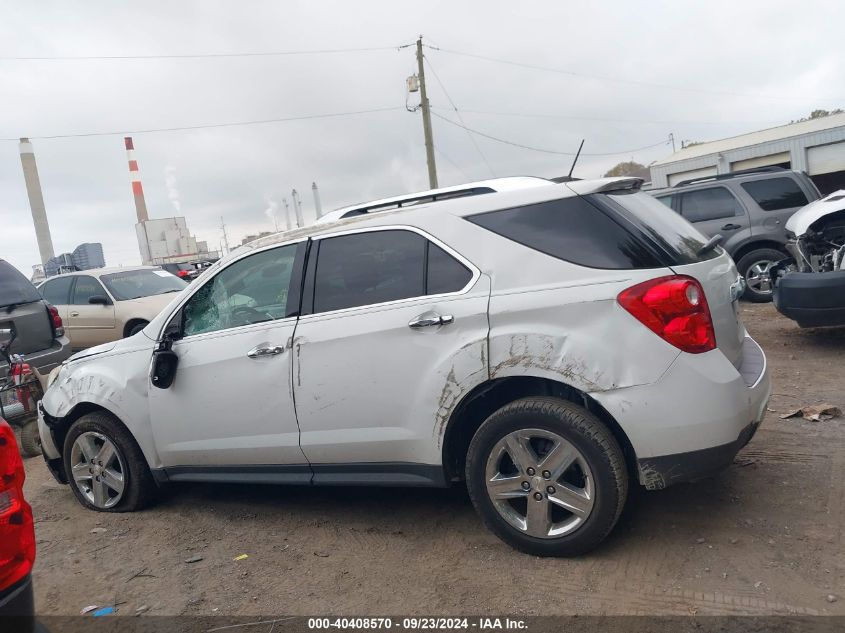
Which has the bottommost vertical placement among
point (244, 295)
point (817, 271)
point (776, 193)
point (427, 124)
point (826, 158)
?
point (817, 271)

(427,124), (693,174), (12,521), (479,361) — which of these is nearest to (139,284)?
(479,361)

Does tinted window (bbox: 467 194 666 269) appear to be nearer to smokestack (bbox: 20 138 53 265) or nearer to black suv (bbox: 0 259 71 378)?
black suv (bbox: 0 259 71 378)

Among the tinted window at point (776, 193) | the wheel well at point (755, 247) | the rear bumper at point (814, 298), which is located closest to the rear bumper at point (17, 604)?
the rear bumper at point (814, 298)

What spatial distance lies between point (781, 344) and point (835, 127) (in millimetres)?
20013

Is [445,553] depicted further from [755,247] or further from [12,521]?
[755,247]

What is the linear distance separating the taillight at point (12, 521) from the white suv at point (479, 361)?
58.4 inches

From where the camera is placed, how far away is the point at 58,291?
11.6 m

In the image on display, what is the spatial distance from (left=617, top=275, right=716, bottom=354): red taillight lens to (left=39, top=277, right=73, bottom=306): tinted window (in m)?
10.9

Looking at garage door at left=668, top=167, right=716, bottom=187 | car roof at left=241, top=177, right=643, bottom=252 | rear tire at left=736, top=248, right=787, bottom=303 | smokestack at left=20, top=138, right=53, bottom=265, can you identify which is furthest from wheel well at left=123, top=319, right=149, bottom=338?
smokestack at left=20, top=138, right=53, bottom=265

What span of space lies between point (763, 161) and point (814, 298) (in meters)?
22.3

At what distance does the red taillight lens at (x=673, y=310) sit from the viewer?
2.92m

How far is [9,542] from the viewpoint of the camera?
227cm

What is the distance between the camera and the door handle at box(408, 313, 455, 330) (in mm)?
3268

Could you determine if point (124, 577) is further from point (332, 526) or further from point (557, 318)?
point (557, 318)
